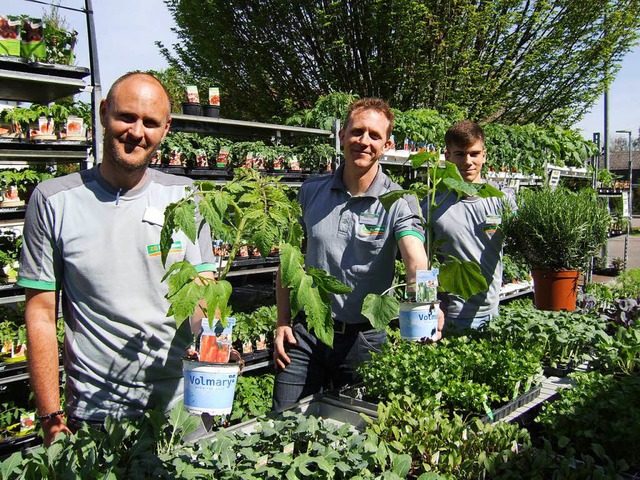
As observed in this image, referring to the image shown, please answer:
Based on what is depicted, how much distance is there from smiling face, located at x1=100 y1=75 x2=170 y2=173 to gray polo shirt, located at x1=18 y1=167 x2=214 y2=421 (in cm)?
15

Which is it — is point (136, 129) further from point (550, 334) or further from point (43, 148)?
point (43, 148)

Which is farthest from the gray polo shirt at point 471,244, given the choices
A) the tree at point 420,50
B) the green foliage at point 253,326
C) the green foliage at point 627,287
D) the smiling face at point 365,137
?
the tree at point 420,50

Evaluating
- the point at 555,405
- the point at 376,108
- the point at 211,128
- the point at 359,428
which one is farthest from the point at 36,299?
the point at 211,128

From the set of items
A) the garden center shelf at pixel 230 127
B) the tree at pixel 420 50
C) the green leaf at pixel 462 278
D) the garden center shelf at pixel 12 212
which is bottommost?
the green leaf at pixel 462 278

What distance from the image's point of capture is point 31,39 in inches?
139

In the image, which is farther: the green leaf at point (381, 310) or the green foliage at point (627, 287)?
the green foliage at point (627, 287)

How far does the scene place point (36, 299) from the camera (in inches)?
67.2

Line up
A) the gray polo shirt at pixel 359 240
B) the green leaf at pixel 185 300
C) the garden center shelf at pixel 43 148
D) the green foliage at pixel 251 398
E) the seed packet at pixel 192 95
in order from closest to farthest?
the green leaf at pixel 185 300
the gray polo shirt at pixel 359 240
the garden center shelf at pixel 43 148
the green foliage at pixel 251 398
the seed packet at pixel 192 95

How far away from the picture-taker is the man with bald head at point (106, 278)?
168 cm

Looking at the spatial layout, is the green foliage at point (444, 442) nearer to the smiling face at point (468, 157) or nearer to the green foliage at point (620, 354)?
the green foliage at point (620, 354)

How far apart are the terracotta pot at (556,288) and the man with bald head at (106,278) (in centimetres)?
171

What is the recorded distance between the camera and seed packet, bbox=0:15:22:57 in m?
3.42

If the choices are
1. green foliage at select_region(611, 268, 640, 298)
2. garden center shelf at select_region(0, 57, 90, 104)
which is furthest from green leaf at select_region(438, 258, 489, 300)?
green foliage at select_region(611, 268, 640, 298)

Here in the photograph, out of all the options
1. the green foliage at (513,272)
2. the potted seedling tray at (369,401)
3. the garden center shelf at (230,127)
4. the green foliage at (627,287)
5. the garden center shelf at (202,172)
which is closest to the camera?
the potted seedling tray at (369,401)
